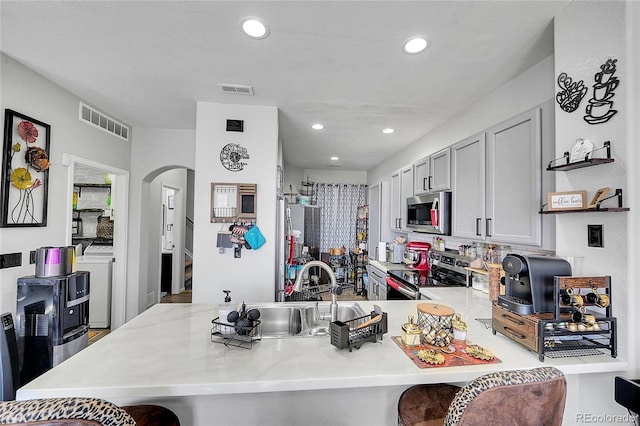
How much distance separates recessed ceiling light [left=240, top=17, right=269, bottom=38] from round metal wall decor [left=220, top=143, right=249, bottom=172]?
3.90ft

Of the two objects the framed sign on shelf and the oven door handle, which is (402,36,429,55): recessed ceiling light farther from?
the oven door handle

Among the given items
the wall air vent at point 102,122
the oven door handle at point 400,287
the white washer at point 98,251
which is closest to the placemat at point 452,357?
the oven door handle at point 400,287

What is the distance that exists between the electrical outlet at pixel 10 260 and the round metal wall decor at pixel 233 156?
1.70m

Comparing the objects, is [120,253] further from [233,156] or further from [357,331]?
[357,331]

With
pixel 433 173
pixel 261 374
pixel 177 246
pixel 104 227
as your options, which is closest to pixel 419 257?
pixel 433 173

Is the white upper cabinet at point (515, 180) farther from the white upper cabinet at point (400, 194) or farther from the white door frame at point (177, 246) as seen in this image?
the white door frame at point (177, 246)

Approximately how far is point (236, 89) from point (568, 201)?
8.10ft

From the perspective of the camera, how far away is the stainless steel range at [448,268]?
2.88m

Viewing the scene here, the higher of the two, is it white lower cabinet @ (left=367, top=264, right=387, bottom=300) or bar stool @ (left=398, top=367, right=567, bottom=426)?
bar stool @ (left=398, top=367, right=567, bottom=426)

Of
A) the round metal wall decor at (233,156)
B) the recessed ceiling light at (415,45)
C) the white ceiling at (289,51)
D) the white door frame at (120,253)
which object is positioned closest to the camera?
the white ceiling at (289,51)

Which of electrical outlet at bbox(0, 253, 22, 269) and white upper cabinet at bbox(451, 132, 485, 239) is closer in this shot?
electrical outlet at bbox(0, 253, 22, 269)

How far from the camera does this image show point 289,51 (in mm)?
1886

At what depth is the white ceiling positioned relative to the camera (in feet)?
5.00

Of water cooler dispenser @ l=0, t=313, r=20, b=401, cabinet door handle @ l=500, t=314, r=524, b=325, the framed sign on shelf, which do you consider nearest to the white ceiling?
the framed sign on shelf
